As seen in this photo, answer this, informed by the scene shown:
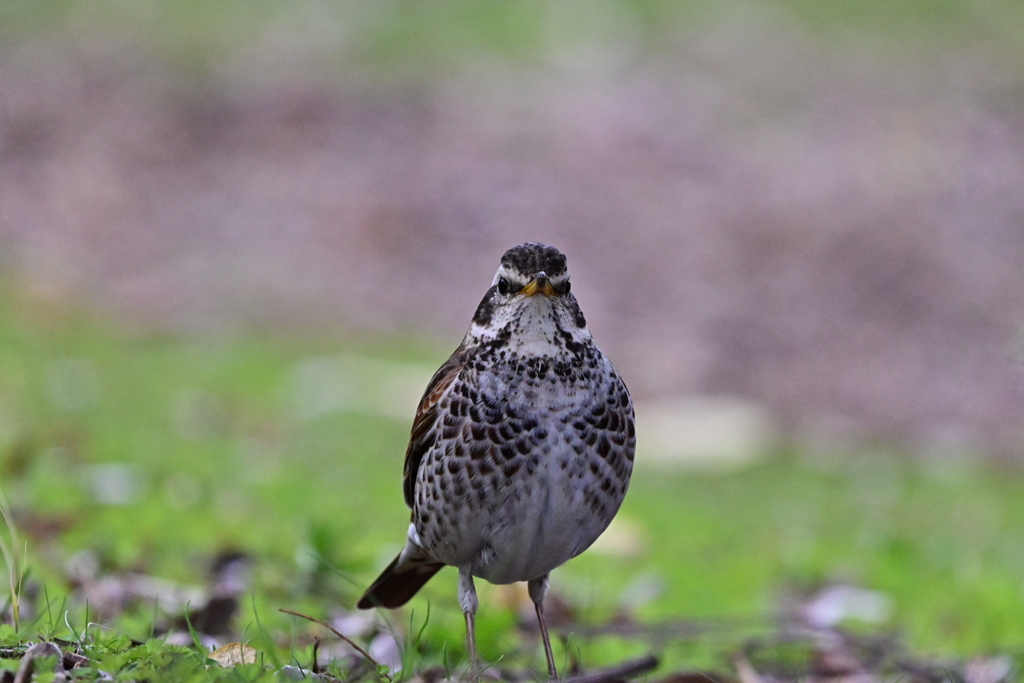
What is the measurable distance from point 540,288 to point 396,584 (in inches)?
56.2

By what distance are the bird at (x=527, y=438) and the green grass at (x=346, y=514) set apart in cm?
40

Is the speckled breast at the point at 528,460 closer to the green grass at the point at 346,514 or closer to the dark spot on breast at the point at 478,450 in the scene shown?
the dark spot on breast at the point at 478,450

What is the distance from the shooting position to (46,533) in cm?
569

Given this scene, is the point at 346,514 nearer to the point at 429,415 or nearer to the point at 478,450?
the point at 429,415

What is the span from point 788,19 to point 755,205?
4.85m

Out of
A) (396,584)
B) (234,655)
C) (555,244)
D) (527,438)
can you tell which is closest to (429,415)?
(527,438)

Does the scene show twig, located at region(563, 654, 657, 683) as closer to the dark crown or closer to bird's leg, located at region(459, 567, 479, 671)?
bird's leg, located at region(459, 567, 479, 671)

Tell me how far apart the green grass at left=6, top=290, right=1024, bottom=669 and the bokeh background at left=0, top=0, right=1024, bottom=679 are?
0.04 metres

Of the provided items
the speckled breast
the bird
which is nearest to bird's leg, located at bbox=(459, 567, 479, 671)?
the bird

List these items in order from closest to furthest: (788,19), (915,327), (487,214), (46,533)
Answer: (46,533), (915,327), (487,214), (788,19)

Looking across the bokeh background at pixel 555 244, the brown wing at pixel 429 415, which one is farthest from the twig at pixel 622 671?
the bokeh background at pixel 555 244

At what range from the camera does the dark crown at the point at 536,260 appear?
396 centimetres

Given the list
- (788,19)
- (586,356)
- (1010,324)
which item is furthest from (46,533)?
(788,19)

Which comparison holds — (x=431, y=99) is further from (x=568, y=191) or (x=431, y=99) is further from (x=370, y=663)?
(x=370, y=663)
